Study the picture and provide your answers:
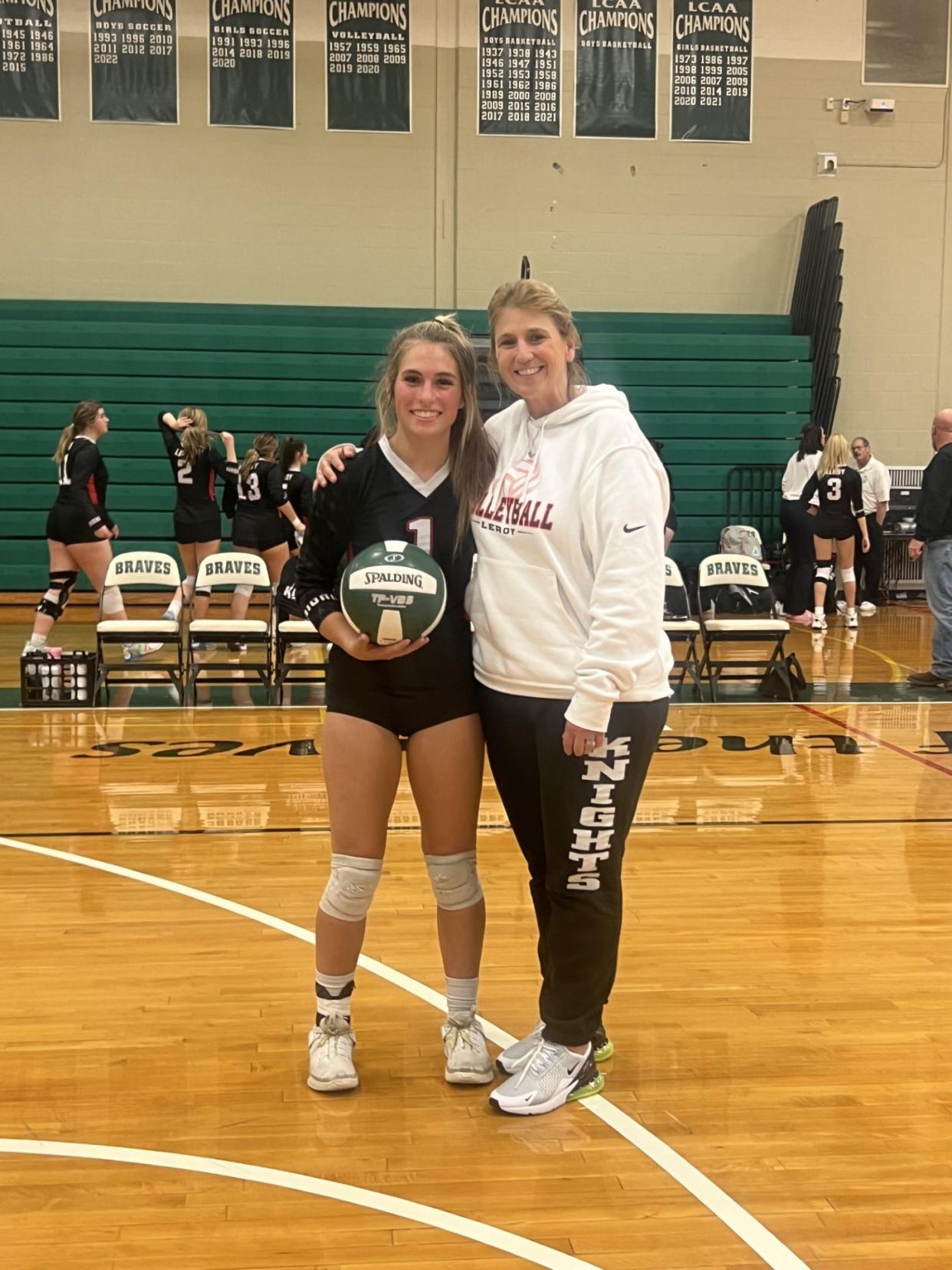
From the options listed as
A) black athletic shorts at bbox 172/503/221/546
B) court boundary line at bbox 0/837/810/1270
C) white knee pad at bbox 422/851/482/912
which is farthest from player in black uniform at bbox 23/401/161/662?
white knee pad at bbox 422/851/482/912

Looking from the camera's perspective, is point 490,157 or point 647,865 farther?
point 490,157

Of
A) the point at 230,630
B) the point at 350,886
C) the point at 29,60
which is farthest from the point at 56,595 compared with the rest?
the point at 29,60

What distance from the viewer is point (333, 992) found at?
2.87m

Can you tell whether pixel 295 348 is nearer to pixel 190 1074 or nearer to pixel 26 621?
pixel 26 621

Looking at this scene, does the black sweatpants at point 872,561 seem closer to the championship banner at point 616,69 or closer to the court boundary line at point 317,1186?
the championship banner at point 616,69

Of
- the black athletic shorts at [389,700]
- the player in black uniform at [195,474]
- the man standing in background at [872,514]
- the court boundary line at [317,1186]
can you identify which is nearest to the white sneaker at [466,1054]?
the court boundary line at [317,1186]

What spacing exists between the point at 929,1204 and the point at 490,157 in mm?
12458

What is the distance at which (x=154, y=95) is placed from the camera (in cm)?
1267

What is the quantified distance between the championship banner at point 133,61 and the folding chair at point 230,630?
656 centimetres

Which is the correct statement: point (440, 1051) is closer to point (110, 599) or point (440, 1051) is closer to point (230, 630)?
point (230, 630)

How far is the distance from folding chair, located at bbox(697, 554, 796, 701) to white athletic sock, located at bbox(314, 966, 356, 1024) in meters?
5.07

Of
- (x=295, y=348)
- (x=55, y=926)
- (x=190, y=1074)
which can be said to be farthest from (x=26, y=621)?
(x=190, y=1074)

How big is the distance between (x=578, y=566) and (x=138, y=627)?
5.39 meters

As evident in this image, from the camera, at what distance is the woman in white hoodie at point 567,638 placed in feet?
8.32
